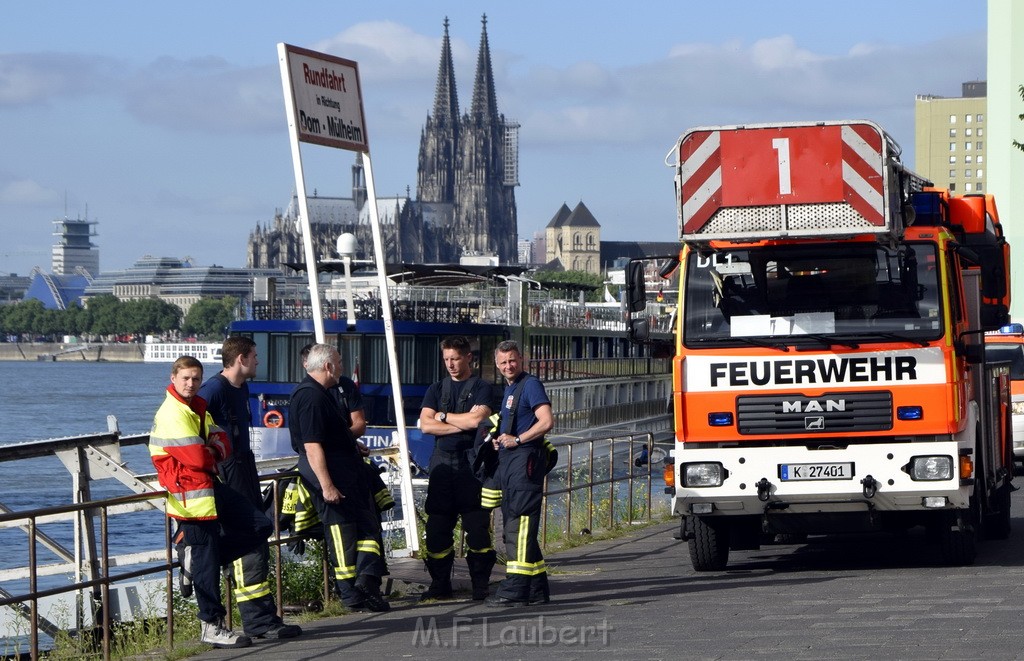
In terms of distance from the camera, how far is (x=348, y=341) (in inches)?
1458

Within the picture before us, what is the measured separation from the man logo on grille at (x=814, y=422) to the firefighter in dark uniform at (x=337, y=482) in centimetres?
276

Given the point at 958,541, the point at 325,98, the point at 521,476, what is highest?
the point at 325,98

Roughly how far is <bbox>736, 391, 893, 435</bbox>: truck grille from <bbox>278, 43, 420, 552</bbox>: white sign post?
2.19 metres

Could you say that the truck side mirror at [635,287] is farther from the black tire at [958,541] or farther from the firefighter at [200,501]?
the firefighter at [200,501]

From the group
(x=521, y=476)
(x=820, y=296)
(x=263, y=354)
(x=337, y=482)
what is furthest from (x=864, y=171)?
(x=263, y=354)

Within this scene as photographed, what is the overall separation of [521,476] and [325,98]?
317cm

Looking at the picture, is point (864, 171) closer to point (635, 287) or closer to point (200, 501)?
point (635, 287)

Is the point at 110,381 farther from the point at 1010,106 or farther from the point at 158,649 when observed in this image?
the point at 158,649

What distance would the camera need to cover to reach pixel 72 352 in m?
178

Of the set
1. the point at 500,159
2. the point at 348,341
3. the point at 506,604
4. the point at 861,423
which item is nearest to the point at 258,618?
the point at 506,604

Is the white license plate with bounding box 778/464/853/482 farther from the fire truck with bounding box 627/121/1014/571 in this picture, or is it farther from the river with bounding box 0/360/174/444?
the river with bounding box 0/360/174/444

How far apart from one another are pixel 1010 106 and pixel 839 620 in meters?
35.8

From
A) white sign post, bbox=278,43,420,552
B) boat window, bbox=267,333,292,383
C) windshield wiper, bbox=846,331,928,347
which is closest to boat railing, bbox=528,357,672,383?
boat window, bbox=267,333,292,383

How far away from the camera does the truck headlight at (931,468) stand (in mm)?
9359
